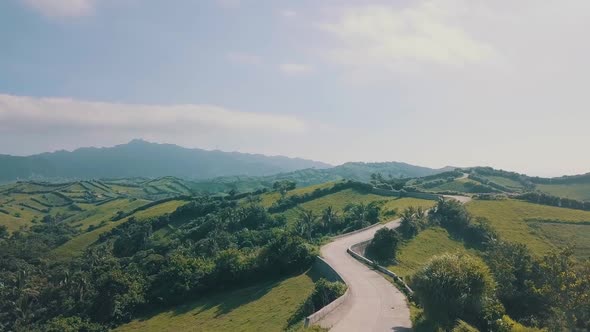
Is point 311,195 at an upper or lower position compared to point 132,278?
upper

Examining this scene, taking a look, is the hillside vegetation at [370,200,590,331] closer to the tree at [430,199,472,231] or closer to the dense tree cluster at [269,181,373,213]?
the tree at [430,199,472,231]

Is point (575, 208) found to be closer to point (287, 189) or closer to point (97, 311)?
point (287, 189)

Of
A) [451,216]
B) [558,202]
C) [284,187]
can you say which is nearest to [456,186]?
[558,202]

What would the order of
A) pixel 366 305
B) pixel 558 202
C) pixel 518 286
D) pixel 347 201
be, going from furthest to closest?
pixel 347 201, pixel 558 202, pixel 518 286, pixel 366 305

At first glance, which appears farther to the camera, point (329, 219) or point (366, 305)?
point (329, 219)

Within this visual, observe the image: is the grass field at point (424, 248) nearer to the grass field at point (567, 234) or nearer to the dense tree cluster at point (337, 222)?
the dense tree cluster at point (337, 222)

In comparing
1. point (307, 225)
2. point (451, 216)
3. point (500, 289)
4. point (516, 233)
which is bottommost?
point (307, 225)

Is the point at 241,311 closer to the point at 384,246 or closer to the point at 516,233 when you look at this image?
the point at 384,246

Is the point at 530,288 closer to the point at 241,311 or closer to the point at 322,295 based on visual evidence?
the point at 322,295

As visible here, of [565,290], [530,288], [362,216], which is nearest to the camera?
[565,290]
